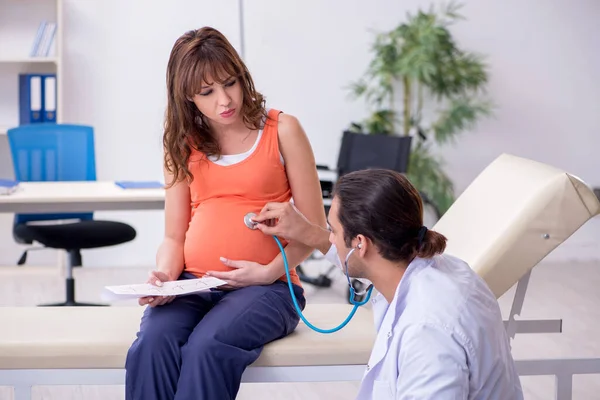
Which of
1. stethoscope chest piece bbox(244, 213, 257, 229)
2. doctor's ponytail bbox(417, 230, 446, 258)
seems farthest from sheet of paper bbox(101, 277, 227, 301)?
doctor's ponytail bbox(417, 230, 446, 258)

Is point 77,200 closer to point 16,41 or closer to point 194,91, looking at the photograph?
point 194,91

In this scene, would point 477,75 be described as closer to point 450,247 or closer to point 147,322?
point 450,247

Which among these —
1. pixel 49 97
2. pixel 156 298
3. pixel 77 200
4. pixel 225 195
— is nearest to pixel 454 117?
pixel 49 97

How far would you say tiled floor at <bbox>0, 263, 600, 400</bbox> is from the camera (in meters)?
3.05

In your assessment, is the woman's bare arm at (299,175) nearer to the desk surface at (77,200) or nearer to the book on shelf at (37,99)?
the desk surface at (77,200)

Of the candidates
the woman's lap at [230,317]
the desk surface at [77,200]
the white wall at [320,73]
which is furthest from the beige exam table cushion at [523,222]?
the white wall at [320,73]

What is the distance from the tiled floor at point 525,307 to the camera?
10.0ft

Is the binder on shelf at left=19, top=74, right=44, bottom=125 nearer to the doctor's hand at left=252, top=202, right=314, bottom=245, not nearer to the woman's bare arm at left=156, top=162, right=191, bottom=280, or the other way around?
the woman's bare arm at left=156, top=162, right=191, bottom=280

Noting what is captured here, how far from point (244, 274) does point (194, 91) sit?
44 cm

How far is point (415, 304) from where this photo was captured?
1392 millimetres

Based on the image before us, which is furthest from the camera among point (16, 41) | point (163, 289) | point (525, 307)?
point (16, 41)

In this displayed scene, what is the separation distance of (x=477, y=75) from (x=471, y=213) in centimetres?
291

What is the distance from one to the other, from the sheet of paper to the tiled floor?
3.63ft

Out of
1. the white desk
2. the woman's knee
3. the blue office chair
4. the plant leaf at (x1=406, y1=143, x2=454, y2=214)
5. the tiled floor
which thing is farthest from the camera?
the plant leaf at (x1=406, y1=143, x2=454, y2=214)
